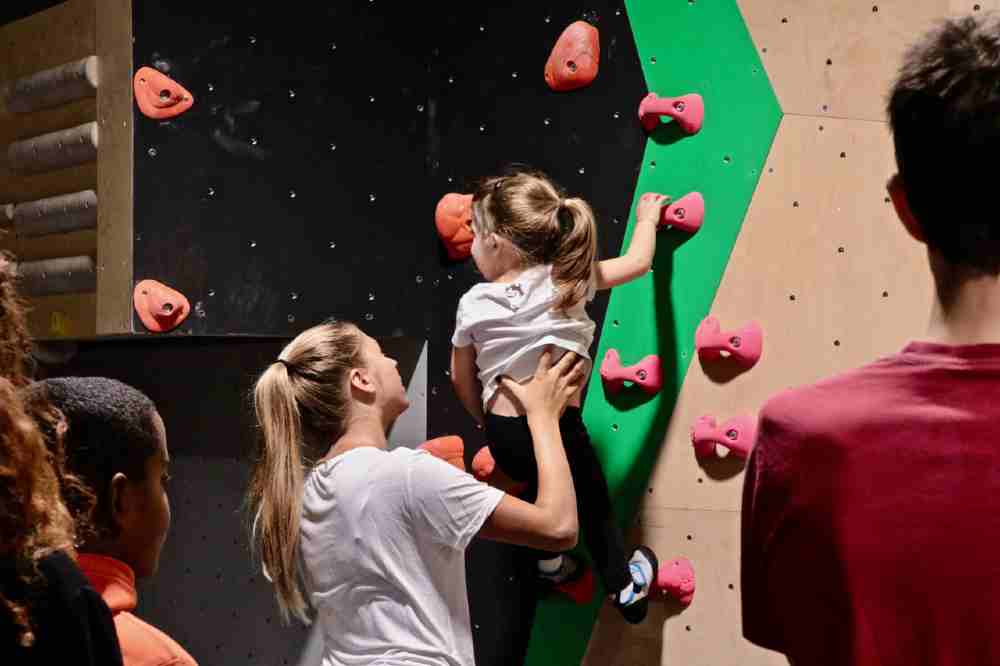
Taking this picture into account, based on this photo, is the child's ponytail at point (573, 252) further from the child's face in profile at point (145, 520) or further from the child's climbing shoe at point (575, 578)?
the child's face in profile at point (145, 520)

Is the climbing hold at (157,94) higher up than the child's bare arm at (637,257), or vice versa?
the climbing hold at (157,94)

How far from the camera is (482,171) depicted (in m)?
3.42

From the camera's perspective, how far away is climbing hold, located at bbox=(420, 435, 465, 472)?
11.2 ft

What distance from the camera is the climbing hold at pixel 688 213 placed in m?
2.95

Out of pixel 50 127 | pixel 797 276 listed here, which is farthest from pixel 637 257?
pixel 50 127

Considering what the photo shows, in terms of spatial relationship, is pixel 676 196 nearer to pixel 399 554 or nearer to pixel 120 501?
pixel 399 554

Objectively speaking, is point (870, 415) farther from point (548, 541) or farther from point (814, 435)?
point (548, 541)

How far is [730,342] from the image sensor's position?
287 cm

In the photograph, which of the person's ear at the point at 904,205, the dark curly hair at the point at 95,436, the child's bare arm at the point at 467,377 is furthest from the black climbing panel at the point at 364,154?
the person's ear at the point at 904,205

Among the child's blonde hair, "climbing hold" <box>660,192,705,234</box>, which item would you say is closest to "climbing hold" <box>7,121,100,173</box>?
the child's blonde hair

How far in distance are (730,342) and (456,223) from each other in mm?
933

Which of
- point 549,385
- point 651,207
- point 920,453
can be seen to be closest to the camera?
point 920,453

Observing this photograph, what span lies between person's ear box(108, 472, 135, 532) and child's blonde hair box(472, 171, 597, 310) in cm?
133

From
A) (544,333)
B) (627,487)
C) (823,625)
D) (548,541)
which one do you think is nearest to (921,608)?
(823,625)
